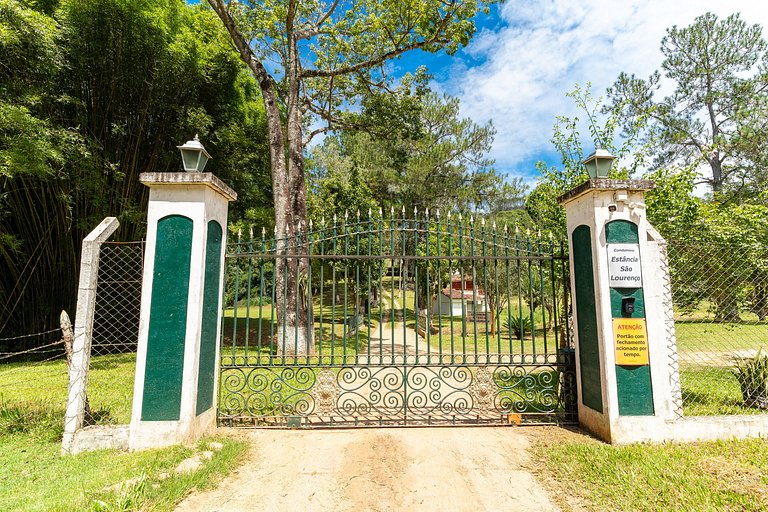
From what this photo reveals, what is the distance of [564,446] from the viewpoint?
3580mm

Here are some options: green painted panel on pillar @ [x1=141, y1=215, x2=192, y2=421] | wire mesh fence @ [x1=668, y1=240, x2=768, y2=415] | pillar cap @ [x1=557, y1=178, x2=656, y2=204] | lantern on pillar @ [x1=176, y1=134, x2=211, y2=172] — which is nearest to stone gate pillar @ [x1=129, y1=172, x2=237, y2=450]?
green painted panel on pillar @ [x1=141, y1=215, x2=192, y2=421]

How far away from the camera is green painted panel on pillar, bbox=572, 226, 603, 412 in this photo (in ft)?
12.8

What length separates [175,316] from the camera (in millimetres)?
3660

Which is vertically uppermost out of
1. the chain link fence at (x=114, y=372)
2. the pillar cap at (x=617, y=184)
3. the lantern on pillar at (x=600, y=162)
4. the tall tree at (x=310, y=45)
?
the tall tree at (x=310, y=45)

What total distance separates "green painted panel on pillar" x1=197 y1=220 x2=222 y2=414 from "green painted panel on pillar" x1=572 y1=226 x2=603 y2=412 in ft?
13.7

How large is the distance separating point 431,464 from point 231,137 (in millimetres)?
10862

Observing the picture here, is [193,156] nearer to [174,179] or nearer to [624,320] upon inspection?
[174,179]

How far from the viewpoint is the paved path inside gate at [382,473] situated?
2750 millimetres

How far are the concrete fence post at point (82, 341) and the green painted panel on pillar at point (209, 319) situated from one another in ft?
3.39

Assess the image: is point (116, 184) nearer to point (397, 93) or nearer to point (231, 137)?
point (231, 137)

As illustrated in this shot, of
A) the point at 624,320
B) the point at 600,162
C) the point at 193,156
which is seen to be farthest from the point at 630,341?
the point at 193,156

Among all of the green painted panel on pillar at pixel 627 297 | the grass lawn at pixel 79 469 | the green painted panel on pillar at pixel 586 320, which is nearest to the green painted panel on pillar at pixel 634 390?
the green painted panel on pillar at pixel 586 320

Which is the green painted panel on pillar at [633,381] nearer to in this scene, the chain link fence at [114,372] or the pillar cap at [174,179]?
the pillar cap at [174,179]

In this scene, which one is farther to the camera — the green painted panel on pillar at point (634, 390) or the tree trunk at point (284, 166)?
the tree trunk at point (284, 166)
